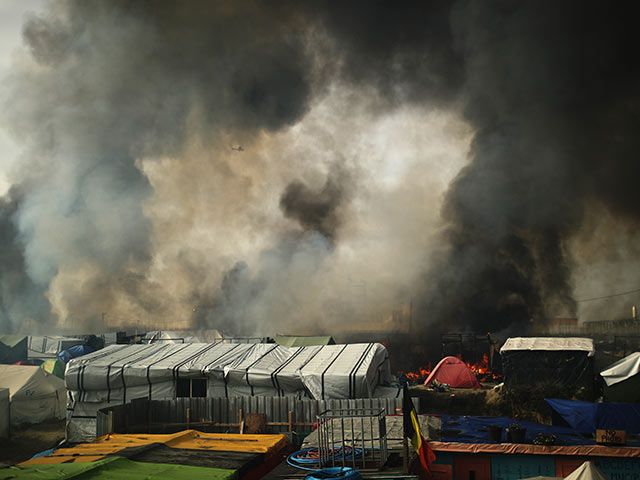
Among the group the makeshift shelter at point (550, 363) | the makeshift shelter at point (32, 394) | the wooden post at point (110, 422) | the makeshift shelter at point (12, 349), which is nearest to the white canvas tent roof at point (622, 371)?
the makeshift shelter at point (550, 363)

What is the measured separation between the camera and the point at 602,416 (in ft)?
47.2

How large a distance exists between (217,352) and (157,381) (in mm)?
2555

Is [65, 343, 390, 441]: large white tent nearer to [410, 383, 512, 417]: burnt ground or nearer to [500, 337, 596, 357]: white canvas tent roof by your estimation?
[410, 383, 512, 417]: burnt ground

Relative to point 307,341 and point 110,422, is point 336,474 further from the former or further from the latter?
Answer: point 307,341

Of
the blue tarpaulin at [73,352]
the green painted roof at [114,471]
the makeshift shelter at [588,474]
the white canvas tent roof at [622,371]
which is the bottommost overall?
the makeshift shelter at [588,474]

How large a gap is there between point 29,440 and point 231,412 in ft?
29.2

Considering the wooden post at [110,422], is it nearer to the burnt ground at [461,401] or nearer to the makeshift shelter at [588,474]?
the makeshift shelter at [588,474]

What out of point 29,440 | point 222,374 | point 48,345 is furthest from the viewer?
point 48,345

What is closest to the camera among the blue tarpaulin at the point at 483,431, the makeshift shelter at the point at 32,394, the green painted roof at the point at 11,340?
the blue tarpaulin at the point at 483,431

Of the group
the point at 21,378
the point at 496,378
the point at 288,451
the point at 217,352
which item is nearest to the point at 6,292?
the point at 21,378

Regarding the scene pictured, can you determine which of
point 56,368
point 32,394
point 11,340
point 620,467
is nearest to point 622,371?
point 620,467

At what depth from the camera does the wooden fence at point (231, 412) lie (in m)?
15.3

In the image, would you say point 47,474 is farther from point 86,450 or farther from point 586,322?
point 586,322

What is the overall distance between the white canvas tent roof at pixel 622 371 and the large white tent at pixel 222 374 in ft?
27.1
